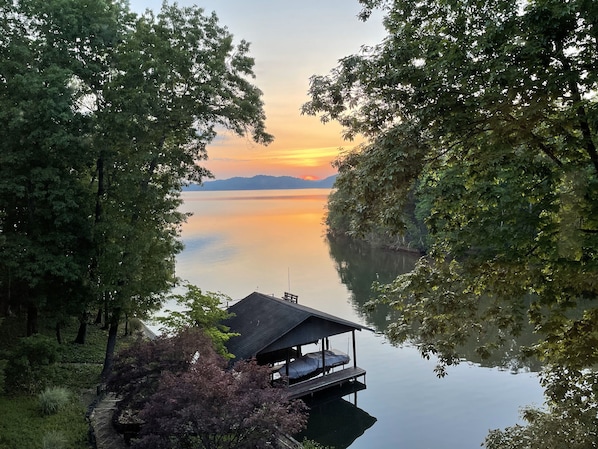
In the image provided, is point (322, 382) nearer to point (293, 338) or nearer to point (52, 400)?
point (293, 338)

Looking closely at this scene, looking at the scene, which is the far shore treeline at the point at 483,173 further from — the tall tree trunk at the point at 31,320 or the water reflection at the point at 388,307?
the tall tree trunk at the point at 31,320

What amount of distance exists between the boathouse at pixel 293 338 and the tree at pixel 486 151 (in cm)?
884

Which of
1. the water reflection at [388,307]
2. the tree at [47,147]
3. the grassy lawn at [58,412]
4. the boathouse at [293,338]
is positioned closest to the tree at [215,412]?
the water reflection at [388,307]

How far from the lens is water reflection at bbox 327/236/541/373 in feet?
60.8

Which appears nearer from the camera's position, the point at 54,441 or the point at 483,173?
the point at 483,173

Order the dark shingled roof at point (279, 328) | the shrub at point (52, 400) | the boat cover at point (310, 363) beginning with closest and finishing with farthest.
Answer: the shrub at point (52, 400)
the dark shingled roof at point (279, 328)
the boat cover at point (310, 363)

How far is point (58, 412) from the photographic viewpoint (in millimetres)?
11922

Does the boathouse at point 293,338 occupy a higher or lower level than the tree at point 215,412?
lower

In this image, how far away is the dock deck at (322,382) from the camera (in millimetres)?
16125

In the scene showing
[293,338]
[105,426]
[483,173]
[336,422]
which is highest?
[483,173]

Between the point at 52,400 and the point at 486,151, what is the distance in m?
12.7

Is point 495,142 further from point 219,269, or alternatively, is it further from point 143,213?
point 219,269

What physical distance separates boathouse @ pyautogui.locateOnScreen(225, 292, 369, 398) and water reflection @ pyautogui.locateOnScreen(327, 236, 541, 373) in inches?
75.9

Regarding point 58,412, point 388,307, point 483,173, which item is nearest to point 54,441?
point 58,412
